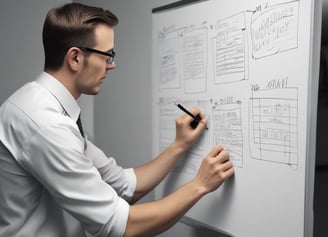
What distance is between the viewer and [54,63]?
3.84 ft

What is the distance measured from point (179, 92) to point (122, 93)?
22.3 inches

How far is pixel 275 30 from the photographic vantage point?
41.9 inches

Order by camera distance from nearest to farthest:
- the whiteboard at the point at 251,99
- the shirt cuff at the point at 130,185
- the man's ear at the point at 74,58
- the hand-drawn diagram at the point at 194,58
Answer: the whiteboard at the point at 251,99 → the man's ear at the point at 74,58 → the hand-drawn diagram at the point at 194,58 → the shirt cuff at the point at 130,185

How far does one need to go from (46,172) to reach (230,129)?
577 mm

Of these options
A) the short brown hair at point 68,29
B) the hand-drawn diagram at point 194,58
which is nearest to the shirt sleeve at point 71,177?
the short brown hair at point 68,29

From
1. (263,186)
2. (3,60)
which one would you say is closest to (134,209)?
(263,186)

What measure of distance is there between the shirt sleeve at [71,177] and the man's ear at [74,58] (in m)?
0.21

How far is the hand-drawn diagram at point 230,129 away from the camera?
119 centimetres

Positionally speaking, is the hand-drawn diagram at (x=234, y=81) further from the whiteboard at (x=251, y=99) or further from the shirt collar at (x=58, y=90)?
the shirt collar at (x=58, y=90)

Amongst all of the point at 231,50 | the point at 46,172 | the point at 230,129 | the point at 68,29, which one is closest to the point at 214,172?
the point at 230,129

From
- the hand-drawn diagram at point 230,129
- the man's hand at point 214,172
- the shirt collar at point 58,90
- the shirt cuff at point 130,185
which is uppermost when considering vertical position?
the shirt collar at point 58,90

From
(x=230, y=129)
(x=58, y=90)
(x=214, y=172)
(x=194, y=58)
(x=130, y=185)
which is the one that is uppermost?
(x=194, y=58)

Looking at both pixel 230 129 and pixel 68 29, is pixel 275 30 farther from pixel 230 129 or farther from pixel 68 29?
pixel 68 29

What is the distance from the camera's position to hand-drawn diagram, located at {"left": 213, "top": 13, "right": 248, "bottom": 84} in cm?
117
